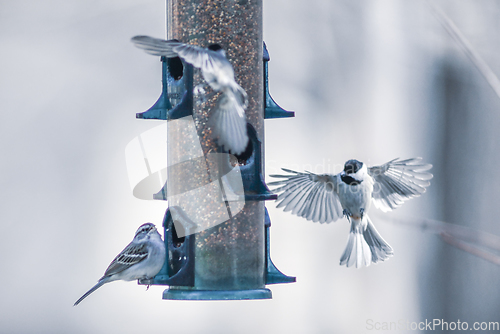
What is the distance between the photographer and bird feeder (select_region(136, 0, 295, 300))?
357cm

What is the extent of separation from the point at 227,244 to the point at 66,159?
148 inches

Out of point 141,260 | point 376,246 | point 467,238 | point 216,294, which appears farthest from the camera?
point 376,246

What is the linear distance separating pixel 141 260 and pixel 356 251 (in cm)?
171

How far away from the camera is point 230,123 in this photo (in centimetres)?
345

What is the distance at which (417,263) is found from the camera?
7.77 metres

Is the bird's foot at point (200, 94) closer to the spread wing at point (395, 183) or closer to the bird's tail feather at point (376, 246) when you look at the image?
the spread wing at point (395, 183)

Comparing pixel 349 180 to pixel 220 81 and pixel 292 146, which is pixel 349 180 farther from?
pixel 292 146

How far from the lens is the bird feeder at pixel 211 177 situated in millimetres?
3570

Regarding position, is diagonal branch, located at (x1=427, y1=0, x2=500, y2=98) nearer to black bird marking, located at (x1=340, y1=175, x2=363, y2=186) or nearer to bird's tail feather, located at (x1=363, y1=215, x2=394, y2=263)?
black bird marking, located at (x1=340, y1=175, x2=363, y2=186)

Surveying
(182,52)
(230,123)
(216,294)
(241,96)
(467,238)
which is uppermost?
(182,52)

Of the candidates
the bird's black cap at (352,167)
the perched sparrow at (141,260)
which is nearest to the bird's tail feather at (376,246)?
the bird's black cap at (352,167)

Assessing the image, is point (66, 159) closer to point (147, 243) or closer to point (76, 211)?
point (76, 211)

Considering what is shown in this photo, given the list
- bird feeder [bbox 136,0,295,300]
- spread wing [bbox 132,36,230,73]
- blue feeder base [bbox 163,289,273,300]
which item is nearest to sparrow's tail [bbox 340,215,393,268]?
bird feeder [bbox 136,0,295,300]

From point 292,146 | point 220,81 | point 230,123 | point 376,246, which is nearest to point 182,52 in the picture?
point 220,81
